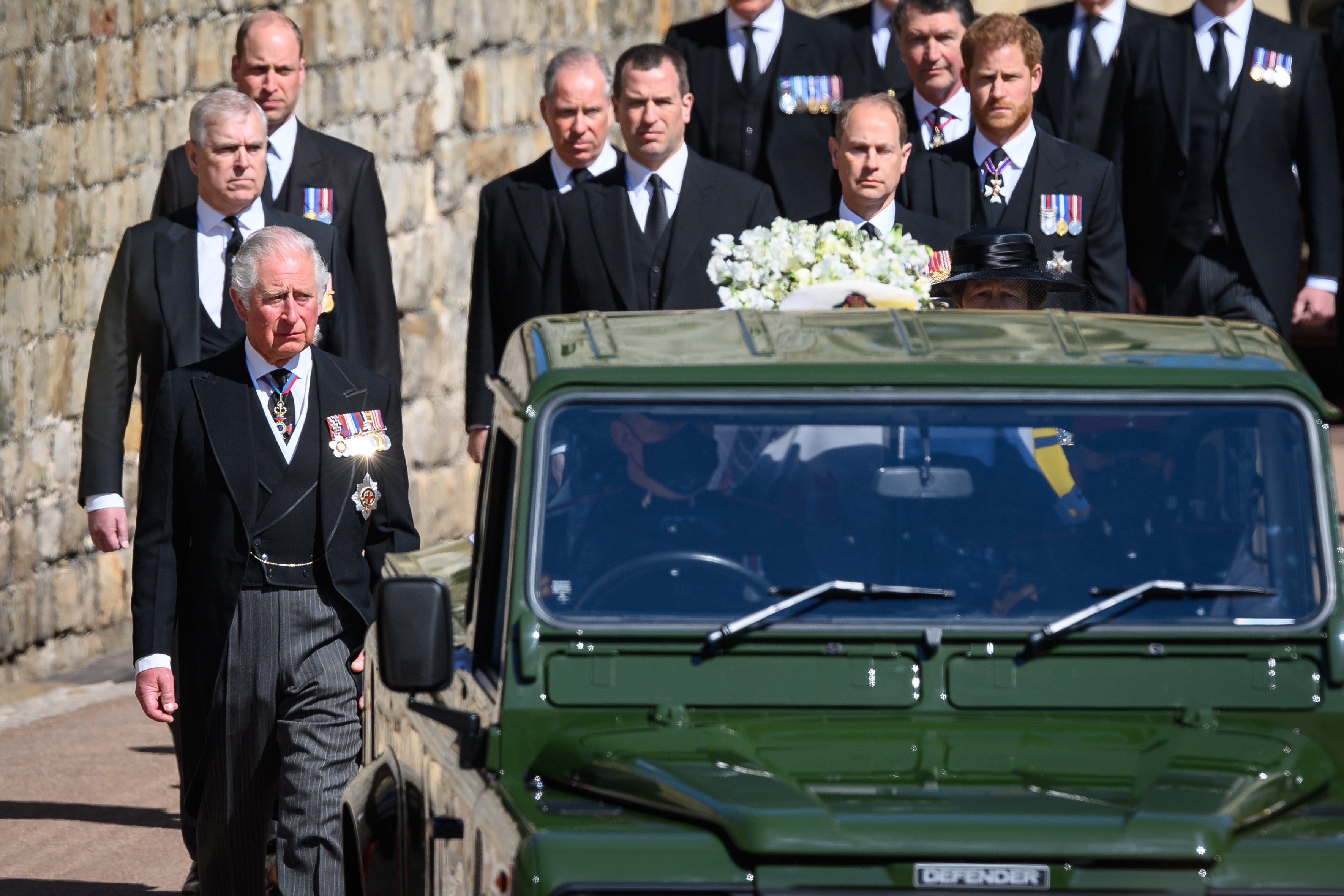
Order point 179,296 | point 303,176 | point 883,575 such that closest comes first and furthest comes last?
1. point 883,575
2. point 179,296
3. point 303,176

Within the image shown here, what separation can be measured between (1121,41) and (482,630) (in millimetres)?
5633

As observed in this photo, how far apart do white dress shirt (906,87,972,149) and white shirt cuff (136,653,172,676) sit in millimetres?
4033

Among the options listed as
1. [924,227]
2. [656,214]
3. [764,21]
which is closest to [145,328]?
[656,214]

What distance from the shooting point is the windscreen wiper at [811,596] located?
400 centimetres

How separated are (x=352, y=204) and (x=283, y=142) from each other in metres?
0.39

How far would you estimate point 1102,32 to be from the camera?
933cm

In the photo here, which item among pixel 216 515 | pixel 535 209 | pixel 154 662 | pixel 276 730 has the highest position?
pixel 535 209

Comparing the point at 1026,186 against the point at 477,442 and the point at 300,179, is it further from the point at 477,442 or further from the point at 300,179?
the point at 300,179

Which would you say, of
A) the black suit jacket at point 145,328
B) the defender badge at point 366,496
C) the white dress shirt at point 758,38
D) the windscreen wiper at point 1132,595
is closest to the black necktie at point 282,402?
the defender badge at point 366,496

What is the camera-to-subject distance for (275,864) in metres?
5.84

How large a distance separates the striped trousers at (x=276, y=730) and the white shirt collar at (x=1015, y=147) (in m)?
3.40

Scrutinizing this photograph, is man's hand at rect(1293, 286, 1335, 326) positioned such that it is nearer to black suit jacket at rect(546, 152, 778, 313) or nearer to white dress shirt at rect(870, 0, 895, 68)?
white dress shirt at rect(870, 0, 895, 68)

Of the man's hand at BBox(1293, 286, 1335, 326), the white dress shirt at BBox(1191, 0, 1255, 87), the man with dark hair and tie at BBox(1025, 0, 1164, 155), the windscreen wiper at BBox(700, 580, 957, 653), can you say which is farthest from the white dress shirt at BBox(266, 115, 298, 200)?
the windscreen wiper at BBox(700, 580, 957, 653)

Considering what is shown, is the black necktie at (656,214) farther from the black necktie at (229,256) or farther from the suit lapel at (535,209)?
the black necktie at (229,256)
